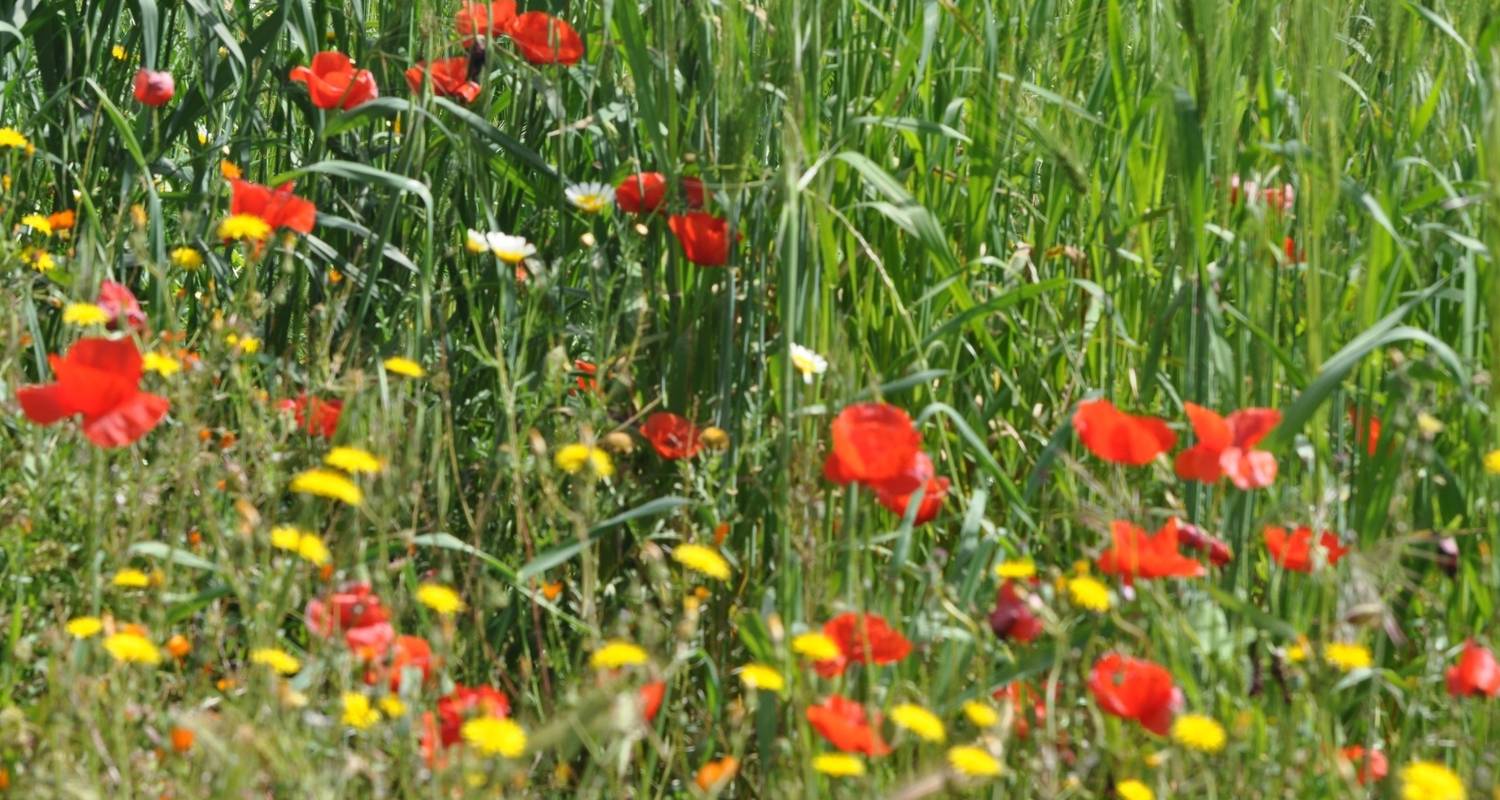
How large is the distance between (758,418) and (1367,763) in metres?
0.74

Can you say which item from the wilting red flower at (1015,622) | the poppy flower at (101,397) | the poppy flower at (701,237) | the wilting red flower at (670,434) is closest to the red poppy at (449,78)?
the poppy flower at (701,237)

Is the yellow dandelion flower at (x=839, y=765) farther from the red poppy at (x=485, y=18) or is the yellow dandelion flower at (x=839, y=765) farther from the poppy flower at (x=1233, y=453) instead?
the red poppy at (x=485, y=18)

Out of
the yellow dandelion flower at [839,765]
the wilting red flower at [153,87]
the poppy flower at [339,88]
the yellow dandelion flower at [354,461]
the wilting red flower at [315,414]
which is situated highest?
the poppy flower at [339,88]

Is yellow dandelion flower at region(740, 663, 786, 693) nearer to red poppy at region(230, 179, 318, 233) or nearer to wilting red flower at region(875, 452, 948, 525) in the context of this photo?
wilting red flower at region(875, 452, 948, 525)

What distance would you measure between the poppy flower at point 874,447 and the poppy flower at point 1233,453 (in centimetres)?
25

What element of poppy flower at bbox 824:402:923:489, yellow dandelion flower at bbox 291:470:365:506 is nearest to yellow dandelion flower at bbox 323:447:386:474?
yellow dandelion flower at bbox 291:470:365:506

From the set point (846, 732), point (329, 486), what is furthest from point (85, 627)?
point (846, 732)

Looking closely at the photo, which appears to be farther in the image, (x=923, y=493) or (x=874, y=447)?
(x=923, y=493)

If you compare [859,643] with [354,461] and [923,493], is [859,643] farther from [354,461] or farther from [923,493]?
[354,461]

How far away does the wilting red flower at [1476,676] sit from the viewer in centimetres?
164

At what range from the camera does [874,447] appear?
1.82 meters

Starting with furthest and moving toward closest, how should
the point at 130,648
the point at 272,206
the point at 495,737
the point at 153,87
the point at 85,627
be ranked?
1. the point at 153,87
2. the point at 272,206
3. the point at 85,627
4. the point at 130,648
5. the point at 495,737

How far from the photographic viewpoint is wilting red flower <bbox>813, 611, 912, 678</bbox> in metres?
1.71

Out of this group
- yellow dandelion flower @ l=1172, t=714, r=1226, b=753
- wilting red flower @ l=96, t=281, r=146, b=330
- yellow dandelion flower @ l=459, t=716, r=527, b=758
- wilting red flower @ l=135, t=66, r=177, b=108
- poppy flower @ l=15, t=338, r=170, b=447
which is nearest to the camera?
yellow dandelion flower @ l=459, t=716, r=527, b=758
